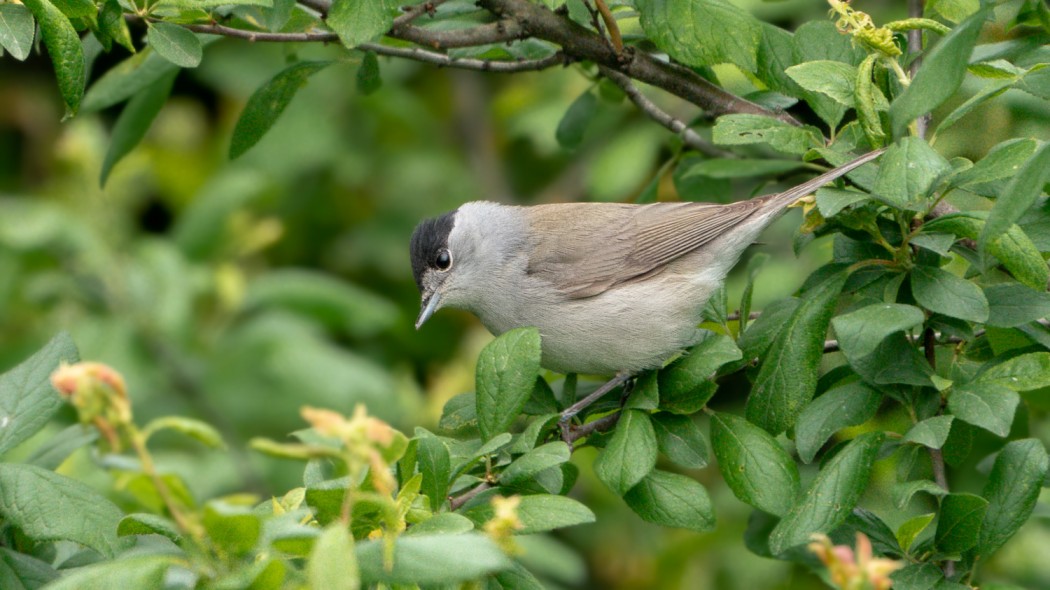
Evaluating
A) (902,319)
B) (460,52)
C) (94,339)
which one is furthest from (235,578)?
(94,339)

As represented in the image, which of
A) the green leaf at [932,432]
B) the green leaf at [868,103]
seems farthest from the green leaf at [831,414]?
the green leaf at [868,103]

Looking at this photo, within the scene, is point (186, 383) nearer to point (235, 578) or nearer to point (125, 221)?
point (125, 221)

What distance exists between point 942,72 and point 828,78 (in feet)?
1.31

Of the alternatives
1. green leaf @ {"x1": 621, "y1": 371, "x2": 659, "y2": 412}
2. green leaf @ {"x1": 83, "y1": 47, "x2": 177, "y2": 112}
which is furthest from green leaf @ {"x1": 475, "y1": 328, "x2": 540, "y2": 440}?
green leaf @ {"x1": 83, "y1": 47, "x2": 177, "y2": 112}

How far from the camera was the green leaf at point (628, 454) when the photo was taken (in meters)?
2.12

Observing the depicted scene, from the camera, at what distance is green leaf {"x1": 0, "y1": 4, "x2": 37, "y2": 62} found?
2.10 metres

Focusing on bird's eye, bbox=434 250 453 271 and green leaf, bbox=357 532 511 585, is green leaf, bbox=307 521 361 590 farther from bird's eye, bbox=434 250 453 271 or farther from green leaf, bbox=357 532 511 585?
bird's eye, bbox=434 250 453 271

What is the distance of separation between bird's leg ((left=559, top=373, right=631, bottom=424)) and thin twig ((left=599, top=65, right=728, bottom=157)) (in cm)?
67

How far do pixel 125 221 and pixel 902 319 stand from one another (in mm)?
4468

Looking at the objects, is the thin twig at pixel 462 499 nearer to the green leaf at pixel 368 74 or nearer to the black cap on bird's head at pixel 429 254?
the green leaf at pixel 368 74

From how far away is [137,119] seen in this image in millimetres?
3020

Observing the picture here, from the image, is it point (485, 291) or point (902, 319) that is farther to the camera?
point (485, 291)

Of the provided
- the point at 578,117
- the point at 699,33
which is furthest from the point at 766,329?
the point at 578,117

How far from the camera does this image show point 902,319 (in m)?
2.00
